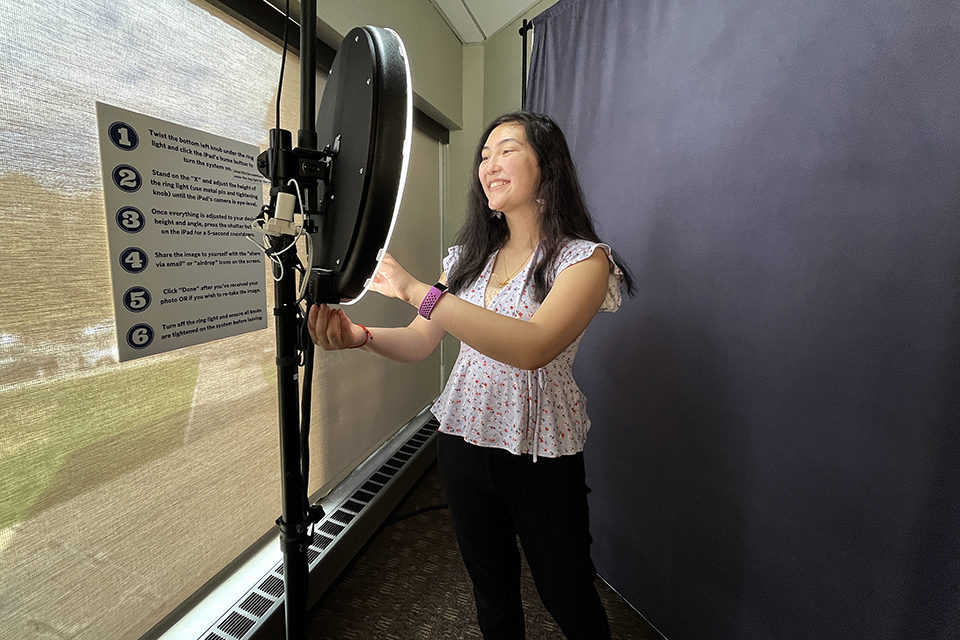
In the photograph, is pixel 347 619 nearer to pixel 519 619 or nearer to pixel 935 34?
pixel 519 619

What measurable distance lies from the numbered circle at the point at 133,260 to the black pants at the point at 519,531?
2.50 feet

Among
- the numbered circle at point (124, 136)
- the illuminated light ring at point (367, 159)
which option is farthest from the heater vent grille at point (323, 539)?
the numbered circle at point (124, 136)

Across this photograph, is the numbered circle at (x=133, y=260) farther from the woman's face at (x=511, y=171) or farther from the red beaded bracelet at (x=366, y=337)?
the woman's face at (x=511, y=171)

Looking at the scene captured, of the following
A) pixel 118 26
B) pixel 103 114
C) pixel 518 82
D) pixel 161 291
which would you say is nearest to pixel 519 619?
pixel 161 291

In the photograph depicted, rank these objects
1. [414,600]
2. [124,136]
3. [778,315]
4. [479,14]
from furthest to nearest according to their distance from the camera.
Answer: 1. [479,14]
2. [414,600]
3. [778,315]
4. [124,136]

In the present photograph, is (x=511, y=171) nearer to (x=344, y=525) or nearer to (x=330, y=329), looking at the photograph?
(x=330, y=329)

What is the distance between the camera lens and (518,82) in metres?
2.33

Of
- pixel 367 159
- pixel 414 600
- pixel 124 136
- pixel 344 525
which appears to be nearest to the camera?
pixel 367 159

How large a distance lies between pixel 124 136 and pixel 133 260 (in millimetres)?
252

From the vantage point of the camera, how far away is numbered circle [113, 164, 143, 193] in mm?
896

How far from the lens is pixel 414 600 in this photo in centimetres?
157

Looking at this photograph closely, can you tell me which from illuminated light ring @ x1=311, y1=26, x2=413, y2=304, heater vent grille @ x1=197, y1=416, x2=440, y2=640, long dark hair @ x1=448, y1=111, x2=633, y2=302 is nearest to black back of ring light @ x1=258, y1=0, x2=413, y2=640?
illuminated light ring @ x1=311, y1=26, x2=413, y2=304

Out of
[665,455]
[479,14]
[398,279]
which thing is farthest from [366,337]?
[479,14]

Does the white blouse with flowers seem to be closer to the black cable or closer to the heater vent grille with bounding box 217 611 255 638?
the heater vent grille with bounding box 217 611 255 638
